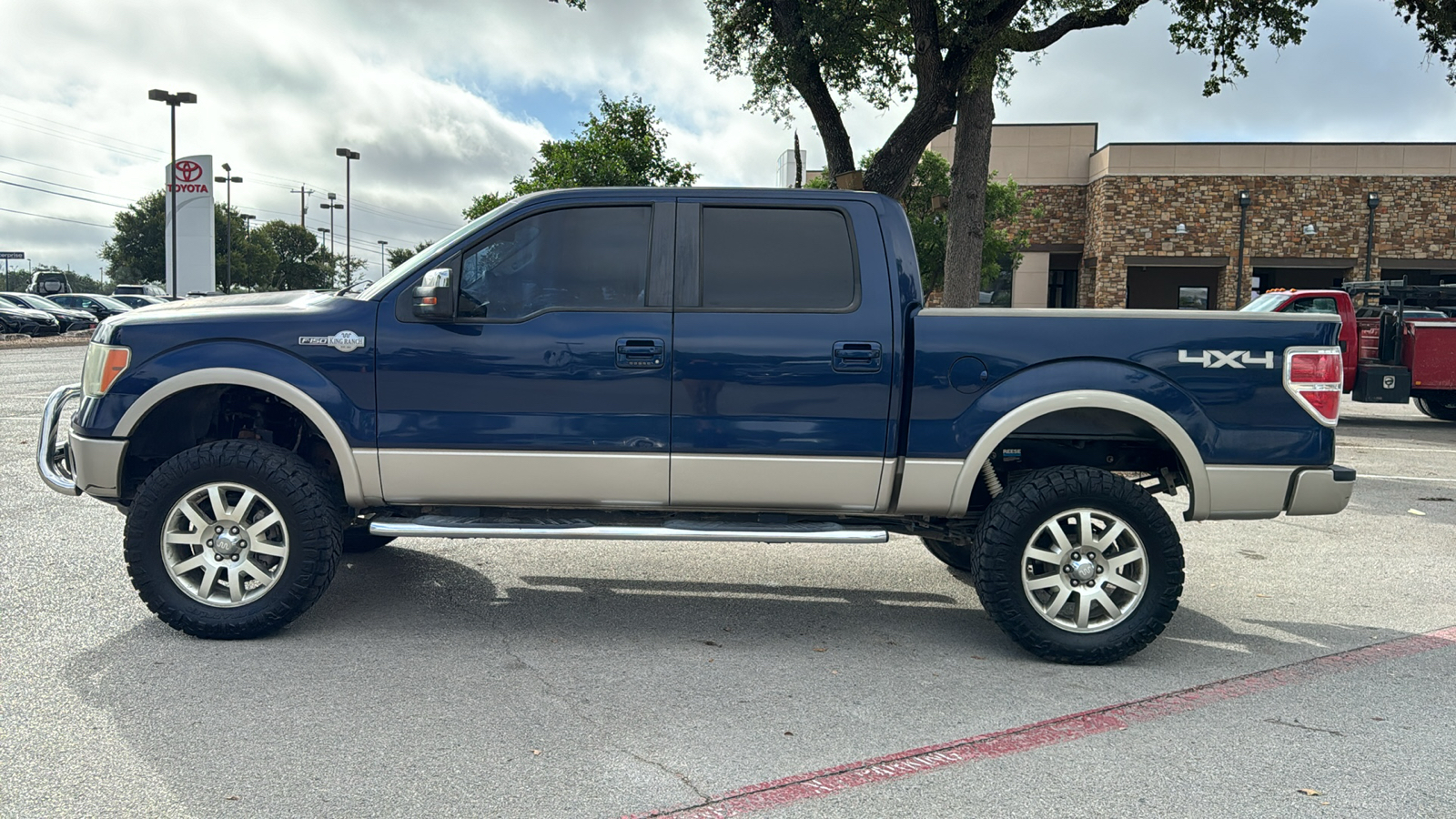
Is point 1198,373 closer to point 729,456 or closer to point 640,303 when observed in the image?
point 729,456

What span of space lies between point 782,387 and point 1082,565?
157cm

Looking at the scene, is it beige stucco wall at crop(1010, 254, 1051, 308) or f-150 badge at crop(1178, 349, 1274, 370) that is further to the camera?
beige stucco wall at crop(1010, 254, 1051, 308)

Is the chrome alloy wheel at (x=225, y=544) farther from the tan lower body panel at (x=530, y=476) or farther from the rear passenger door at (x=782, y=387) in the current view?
the rear passenger door at (x=782, y=387)

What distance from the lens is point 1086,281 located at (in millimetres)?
37875

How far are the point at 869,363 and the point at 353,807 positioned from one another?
8.98ft

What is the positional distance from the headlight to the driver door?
119 centimetres

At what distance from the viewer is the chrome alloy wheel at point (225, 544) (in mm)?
4785

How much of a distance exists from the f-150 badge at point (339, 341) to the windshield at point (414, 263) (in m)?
0.20

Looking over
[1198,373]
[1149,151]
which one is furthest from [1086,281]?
[1198,373]

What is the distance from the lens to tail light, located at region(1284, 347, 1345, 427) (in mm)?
4684

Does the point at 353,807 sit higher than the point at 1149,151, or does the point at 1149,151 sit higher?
the point at 1149,151

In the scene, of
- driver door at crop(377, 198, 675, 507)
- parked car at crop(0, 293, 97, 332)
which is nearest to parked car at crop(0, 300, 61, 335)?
parked car at crop(0, 293, 97, 332)

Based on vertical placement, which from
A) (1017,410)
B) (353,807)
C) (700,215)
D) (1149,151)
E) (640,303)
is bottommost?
(353,807)

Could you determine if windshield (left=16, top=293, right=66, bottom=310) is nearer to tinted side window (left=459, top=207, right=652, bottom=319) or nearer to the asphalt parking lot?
the asphalt parking lot
